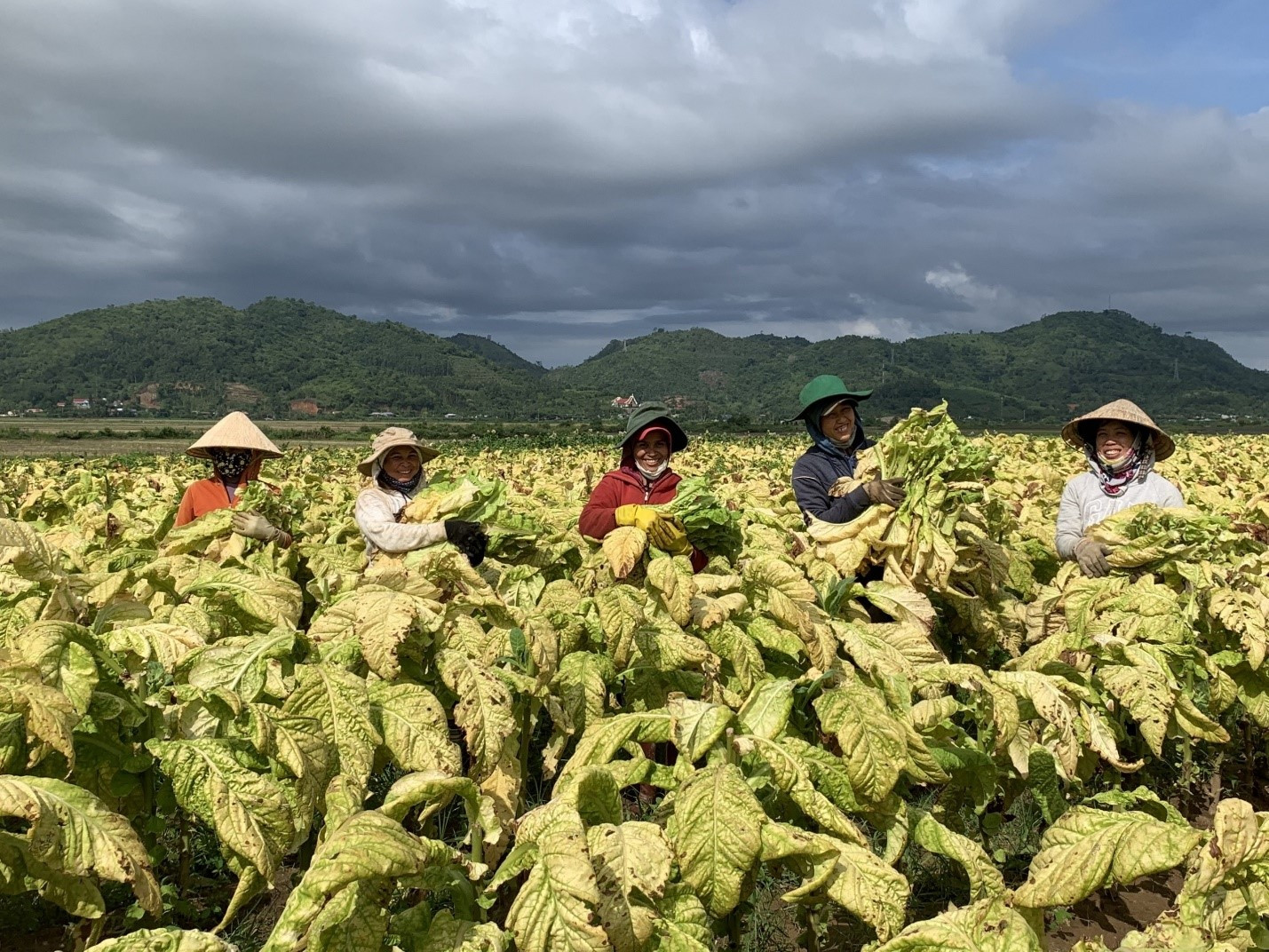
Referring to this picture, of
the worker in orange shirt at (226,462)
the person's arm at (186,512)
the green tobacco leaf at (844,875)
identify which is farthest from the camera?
the worker in orange shirt at (226,462)

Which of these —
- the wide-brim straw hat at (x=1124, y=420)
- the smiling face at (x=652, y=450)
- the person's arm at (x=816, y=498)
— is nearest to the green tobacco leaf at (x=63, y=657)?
the smiling face at (x=652, y=450)

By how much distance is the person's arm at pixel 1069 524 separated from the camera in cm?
495

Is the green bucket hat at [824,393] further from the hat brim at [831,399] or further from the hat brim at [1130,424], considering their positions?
the hat brim at [1130,424]

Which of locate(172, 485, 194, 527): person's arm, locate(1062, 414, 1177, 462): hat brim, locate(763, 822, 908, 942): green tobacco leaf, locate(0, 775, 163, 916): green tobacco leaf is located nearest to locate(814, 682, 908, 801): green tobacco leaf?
locate(763, 822, 908, 942): green tobacco leaf

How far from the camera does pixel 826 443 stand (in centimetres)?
496

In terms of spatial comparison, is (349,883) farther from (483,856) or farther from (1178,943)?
(1178,943)

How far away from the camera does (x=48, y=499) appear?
23.4 ft

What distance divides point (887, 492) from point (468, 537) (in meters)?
1.94

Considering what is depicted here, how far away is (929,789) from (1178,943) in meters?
2.61

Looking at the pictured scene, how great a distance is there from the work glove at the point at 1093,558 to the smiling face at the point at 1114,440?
721mm

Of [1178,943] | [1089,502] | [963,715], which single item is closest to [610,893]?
[1178,943]

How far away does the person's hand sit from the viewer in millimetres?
4484

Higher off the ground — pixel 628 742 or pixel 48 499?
pixel 48 499

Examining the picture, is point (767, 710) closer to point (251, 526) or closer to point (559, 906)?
point (559, 906)
